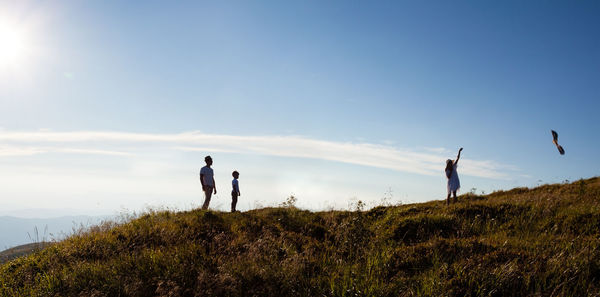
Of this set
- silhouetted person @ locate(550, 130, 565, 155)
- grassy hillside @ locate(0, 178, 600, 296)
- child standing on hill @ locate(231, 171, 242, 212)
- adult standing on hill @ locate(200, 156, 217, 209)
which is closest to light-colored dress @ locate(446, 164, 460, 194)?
silhouetted person @ locate(550, 130, 565, 155)

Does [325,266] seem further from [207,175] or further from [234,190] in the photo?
[234,190]

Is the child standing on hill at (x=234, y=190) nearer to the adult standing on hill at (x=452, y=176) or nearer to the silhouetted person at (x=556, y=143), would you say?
the adult standing on hill at (x=452, y=176)

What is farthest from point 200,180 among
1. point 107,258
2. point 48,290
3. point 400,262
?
point 400,262

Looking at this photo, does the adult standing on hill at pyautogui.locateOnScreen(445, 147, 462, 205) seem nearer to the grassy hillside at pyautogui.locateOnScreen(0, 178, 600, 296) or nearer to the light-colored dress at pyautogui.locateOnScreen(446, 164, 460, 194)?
the light-colored dress at pyautogui.locateOnScreen(446, 164, 460, 194)

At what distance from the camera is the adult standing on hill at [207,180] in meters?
12.8

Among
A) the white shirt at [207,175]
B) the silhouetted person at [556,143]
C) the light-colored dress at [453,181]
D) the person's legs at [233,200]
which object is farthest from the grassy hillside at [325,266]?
the person's legs at [233,200]

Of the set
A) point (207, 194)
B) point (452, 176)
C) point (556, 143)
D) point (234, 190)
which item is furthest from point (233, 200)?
point (556, 143)

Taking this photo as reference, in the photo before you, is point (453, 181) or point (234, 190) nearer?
point (453, 181)

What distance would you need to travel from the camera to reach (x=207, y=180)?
41.9 feet

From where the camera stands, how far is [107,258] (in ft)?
19.1

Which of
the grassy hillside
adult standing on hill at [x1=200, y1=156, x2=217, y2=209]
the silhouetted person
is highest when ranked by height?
the silhouetted person

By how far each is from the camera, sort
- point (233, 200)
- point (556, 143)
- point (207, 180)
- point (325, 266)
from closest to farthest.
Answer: point (325, 266), point (556, 143), point (207, 180), point (233, 200)

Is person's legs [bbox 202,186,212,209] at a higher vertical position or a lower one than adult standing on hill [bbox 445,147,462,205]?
lower

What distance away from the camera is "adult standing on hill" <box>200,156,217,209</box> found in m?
12.8
